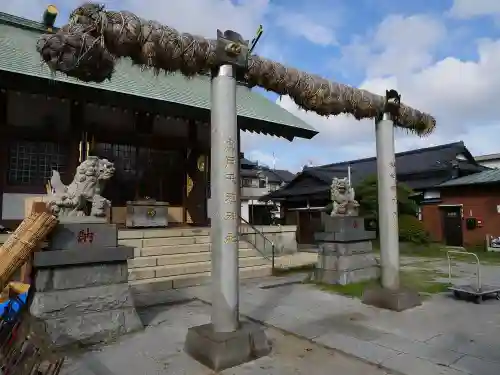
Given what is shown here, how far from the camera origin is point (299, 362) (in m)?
4.40

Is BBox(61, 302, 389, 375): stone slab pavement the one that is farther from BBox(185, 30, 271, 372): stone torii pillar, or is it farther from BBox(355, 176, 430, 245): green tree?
BBox(355, 176, 430, 245): green tree

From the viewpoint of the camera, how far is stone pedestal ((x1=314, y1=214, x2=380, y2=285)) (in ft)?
30.2

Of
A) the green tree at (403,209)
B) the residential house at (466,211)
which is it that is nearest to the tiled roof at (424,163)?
the residential house at (466,211)

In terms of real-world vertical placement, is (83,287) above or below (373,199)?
below

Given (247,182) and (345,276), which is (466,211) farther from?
(247,182)

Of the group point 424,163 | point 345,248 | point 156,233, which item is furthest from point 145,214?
point 424,163

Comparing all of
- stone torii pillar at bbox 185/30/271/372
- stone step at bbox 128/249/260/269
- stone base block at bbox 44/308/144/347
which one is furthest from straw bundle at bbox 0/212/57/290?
stone step at bbox 128/249/260/269

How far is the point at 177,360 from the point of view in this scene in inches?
177

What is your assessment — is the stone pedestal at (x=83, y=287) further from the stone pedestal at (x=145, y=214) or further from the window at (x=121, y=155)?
the window at (x=121, y=155)

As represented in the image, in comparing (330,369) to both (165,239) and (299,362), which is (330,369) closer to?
(299,362)

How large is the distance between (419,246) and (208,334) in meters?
16.0

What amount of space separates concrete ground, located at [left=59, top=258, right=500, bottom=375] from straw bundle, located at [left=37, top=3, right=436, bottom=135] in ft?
11.2

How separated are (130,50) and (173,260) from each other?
23.1 ft

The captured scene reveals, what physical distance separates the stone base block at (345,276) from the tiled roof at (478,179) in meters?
12.2
